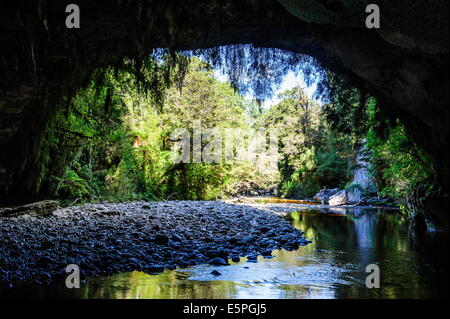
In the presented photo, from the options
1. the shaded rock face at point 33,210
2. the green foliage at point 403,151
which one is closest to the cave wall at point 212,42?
the shaded rock face at point 33,210

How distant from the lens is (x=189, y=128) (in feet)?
64.5

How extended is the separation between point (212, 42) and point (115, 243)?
4372 mm

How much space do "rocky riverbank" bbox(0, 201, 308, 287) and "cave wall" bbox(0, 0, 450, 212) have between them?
1.92 meters

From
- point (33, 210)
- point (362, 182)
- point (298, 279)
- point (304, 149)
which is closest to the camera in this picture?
point (298, 279)

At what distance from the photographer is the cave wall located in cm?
467

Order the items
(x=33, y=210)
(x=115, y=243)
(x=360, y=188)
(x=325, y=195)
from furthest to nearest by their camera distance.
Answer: (x=325, y=195), (x=360, y=188), (x=33, y=210), (x=115, y=243)

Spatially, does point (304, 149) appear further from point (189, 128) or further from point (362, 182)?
point (189, 128)

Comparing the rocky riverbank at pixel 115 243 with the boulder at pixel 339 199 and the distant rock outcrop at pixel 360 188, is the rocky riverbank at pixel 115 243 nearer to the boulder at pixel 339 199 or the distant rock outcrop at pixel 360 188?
the boulder at pixel 339 199

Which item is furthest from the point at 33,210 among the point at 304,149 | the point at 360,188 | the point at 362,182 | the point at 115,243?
the point at 304,149

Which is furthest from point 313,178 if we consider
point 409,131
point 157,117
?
point 409,131

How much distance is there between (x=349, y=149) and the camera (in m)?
27.6

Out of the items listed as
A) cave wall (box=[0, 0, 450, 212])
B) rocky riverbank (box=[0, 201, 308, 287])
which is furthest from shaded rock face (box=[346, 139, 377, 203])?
cave wall (box=[0, 0, 450, 212])

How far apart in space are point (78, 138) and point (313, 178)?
27.0m
